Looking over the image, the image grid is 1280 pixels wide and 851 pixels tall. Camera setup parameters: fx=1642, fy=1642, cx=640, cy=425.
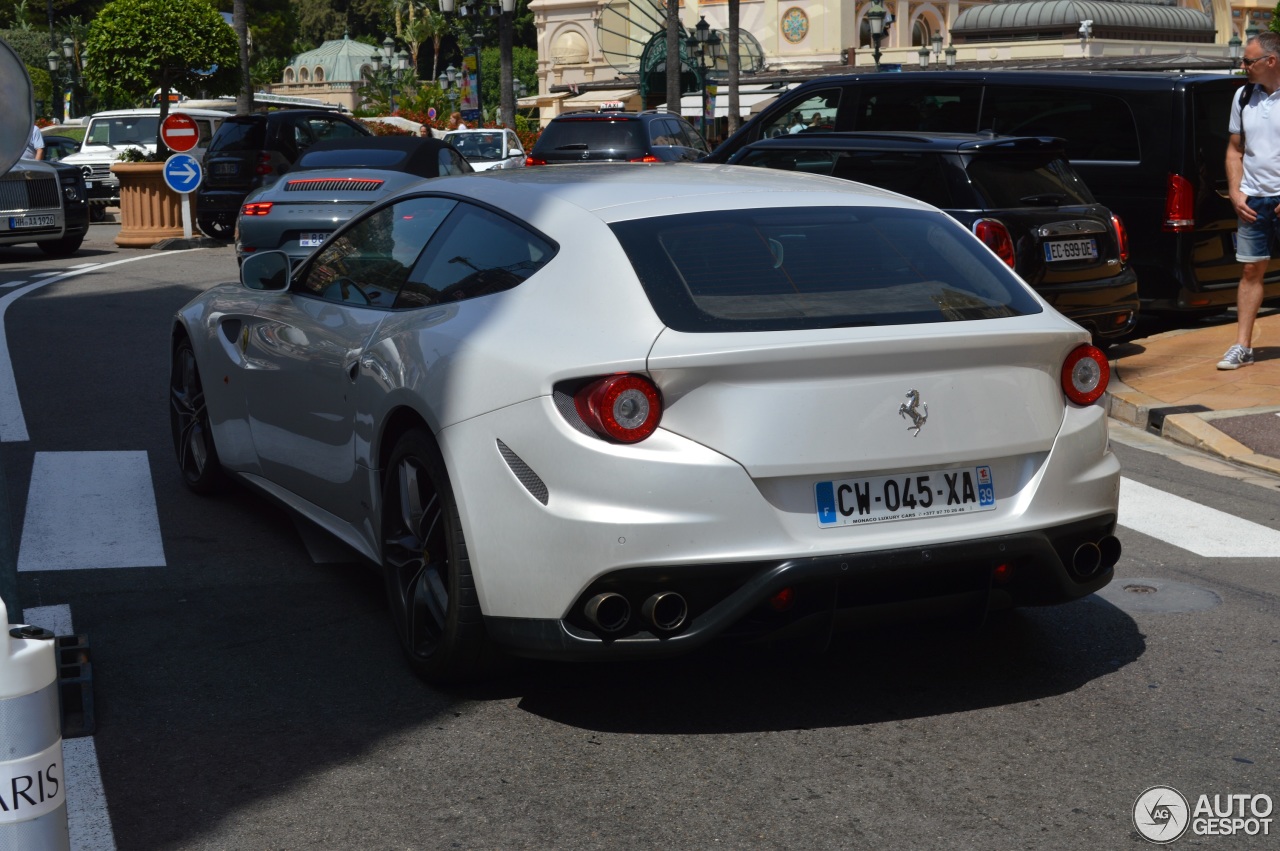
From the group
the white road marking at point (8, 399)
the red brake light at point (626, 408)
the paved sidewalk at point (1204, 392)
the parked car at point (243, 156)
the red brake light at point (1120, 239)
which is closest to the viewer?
the red brake light at point (626, 408)

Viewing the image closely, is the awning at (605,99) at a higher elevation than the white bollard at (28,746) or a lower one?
higher

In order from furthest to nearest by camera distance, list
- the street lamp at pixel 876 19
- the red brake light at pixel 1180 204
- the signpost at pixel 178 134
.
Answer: the street lamp at pixel 876 19 → the signpost at pixel 178 134 → the red brake light at pixel 1180 204

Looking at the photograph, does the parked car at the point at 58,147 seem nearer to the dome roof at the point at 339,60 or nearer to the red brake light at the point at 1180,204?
the red brake light at the point at 1180,204

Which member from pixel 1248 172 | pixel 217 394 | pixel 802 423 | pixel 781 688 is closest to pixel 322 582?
pixel 217 394

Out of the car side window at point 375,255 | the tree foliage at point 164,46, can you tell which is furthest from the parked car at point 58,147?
the car side window at point 375,255

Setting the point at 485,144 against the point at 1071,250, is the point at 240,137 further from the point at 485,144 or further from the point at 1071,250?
the point at 1071,250

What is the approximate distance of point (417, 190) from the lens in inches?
218

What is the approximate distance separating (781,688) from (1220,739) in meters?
1.16

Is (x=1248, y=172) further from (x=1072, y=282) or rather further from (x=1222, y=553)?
(x=1222, y=553)

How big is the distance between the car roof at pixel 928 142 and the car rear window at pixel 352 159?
23.9 feet

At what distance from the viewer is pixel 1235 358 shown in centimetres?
1041

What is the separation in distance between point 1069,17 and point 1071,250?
264 ft

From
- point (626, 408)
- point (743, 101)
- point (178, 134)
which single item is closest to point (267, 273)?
point (626, 408)

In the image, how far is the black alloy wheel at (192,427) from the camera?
6.89m
